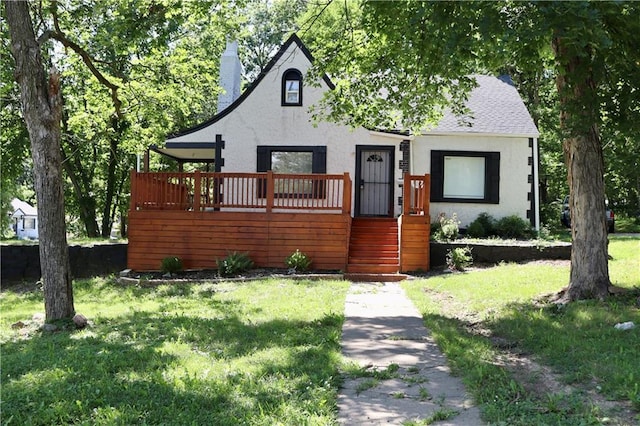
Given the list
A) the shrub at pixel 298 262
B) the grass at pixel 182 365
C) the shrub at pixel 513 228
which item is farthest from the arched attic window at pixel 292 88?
the grass at pixel 182 365

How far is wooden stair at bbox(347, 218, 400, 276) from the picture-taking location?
11719mm

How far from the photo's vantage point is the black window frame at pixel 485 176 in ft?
48.6

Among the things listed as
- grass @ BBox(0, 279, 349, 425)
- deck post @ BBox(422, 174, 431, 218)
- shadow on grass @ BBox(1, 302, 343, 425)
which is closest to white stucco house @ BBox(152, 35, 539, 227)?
deck post @ BBox(422, 174, 431, 218)

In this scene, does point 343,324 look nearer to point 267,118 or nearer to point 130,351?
point 130,351

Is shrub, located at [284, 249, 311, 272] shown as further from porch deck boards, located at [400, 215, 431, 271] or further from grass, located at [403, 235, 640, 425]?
grass, located at [403, 235, 640, 425]

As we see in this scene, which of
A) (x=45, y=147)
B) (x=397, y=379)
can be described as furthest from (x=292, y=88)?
(x=397, y=379)

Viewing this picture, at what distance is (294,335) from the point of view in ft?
19.6

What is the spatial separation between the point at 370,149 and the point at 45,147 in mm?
9241

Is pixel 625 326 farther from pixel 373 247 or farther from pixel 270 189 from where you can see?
pixel 270 189

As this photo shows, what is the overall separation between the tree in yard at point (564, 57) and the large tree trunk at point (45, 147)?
471cm

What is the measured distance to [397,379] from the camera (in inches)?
176

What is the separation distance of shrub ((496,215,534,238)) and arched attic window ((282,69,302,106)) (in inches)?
257

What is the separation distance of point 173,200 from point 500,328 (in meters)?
8.76

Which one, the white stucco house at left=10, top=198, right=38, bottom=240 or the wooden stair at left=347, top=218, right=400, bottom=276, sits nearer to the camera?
the wooden stair at left=347, top=218, right=400, bottom=276
